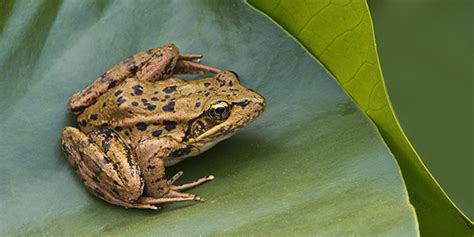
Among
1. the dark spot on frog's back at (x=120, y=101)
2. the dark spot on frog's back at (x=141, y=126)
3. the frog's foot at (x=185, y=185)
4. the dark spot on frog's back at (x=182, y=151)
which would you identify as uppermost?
the dark spot on frog's back at (x=120, y=101)

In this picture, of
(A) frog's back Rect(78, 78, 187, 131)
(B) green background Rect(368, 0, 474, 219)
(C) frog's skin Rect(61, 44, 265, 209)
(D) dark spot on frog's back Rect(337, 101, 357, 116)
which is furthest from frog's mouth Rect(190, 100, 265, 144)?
(B) green background Rect(368, 0, 474, 219)

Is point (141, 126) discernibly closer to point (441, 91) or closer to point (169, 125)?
point (169, 125)

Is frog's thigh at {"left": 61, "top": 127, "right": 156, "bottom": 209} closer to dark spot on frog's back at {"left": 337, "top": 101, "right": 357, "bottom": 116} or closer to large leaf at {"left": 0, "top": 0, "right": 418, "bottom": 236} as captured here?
large leaf at {"left": 0, "top": 0, "right": 418, "bottom": 236}

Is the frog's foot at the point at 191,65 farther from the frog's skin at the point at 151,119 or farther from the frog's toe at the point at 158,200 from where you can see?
the frog's toe at the point at 158,200

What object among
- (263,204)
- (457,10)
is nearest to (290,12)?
(263,204)

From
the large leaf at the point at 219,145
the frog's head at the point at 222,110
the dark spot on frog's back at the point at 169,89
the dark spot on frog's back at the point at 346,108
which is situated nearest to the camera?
the large leaf at the point at 219,145

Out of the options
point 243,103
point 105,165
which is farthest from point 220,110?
point 105,165

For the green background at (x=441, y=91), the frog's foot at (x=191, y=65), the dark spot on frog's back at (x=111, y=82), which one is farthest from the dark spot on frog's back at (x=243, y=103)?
the green background at (x=441, y=91)

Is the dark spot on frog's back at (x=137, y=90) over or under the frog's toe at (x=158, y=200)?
over

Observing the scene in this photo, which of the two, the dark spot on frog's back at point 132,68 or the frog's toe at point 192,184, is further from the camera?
the dark spot on frog's back at point 132,68
